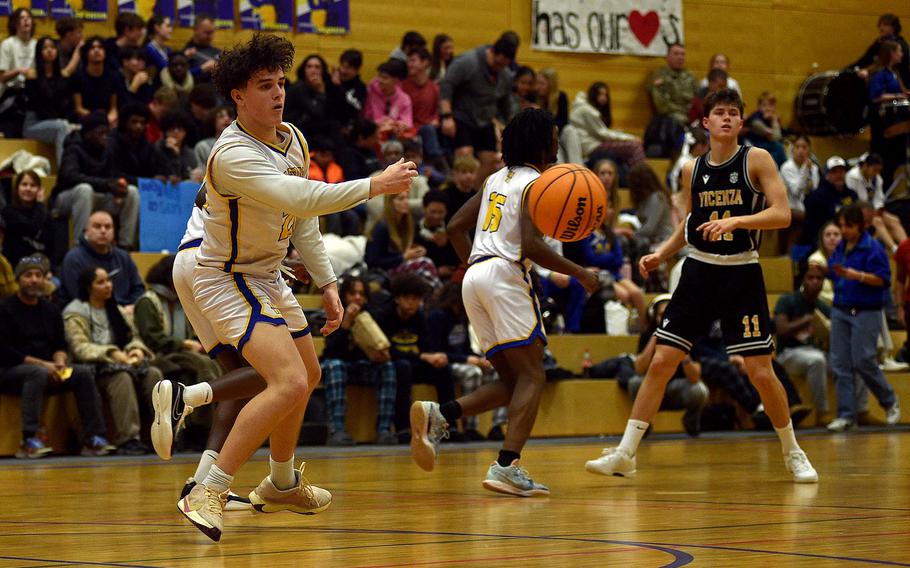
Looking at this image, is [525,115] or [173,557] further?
[525,115]

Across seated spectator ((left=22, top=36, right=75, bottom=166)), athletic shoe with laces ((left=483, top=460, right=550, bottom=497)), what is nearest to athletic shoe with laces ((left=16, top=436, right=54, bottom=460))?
seated spectator ((left=22, top=36, right=75, bottom=166))

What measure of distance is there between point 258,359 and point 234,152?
0.75 meters

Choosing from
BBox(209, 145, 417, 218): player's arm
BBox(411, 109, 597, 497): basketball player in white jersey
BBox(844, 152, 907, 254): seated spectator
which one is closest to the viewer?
BBox(209, 145, 417, 218): player's arm

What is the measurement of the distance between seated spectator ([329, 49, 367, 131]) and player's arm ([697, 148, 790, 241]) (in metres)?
7.76

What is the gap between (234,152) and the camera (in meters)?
4.97

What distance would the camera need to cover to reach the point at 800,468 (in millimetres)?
7055

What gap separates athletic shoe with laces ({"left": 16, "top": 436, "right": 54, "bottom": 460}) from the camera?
1001 cm

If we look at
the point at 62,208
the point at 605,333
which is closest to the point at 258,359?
the point at 62,208

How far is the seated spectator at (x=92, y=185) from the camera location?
11.9m

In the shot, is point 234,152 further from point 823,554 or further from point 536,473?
point 536,473

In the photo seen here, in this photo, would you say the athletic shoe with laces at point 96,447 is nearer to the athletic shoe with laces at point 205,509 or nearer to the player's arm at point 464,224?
the player's arm at point 464,224

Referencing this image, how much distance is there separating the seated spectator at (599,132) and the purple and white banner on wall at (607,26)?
61.1 inches

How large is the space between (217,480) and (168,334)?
622 cm

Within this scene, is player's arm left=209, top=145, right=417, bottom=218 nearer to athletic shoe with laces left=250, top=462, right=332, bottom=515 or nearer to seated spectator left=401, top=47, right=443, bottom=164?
athletic shoe with laces left=250, top=462, right=332, bottom=515
